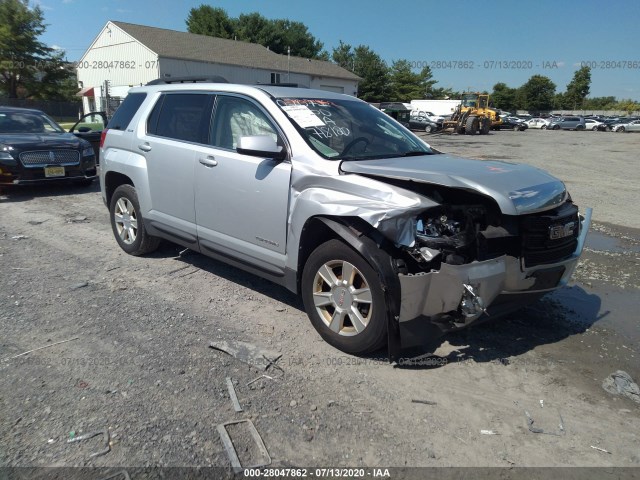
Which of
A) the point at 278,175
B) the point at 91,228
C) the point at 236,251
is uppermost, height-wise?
the point at 278,175

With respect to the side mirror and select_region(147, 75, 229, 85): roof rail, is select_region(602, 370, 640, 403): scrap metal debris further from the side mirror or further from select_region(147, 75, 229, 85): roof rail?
select_region(147, 75, 229, 85): roof rail

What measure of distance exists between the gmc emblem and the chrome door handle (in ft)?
9.25

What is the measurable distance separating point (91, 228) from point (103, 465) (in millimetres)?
5245

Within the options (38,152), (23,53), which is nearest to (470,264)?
(38,152)

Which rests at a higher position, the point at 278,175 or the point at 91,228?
the point at 278,175

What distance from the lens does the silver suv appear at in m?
3.11

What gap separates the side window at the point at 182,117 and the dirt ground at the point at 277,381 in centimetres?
150

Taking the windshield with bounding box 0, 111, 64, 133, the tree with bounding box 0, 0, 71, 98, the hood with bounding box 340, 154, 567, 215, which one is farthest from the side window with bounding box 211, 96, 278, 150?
the tree with bounding box 0, 0, 71, 98

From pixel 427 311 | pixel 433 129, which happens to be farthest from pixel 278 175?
pixel 433 129

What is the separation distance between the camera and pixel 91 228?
22.8 ft

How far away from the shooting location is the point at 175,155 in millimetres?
4688

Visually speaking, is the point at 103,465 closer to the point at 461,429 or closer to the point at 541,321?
the point at 461,429

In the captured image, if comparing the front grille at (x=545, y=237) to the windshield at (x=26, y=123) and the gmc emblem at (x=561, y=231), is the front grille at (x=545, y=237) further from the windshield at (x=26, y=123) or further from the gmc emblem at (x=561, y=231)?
the windshield at (x=26, y=123)

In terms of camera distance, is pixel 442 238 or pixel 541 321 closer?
pixel 442 238
